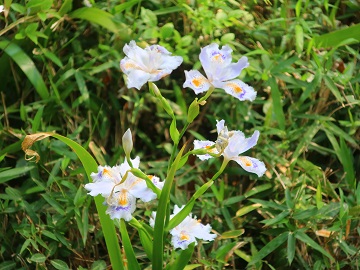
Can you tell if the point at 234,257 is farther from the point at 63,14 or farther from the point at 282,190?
the point at 63,14

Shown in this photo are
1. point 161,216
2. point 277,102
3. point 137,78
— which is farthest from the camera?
point 277,102

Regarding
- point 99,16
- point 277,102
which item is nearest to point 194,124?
point 277,102

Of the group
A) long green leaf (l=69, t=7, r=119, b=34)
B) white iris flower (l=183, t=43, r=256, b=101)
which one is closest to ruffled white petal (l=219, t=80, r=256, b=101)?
white iris flower (l=183, t=43, r=256, b=101)

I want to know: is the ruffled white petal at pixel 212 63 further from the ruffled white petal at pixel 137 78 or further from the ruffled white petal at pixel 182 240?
the ruffled white petal at pixel 182 240

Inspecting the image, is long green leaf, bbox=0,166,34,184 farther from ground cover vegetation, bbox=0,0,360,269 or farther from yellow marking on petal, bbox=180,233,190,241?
yellow marking on petal, bbox=180,233,190,241

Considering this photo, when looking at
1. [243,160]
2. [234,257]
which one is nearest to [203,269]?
[234,257]

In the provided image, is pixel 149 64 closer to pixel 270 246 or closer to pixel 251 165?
pixel 251 165
